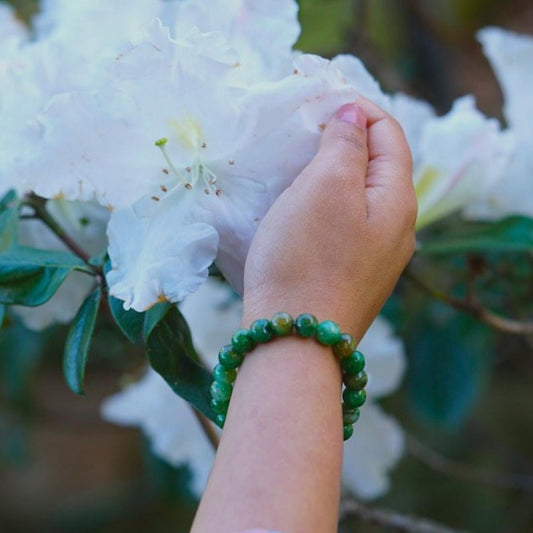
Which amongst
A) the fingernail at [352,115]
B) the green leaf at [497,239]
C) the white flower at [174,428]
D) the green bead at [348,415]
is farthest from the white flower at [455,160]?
the white flower at [174,428]

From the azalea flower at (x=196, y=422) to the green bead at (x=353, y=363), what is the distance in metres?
0.43

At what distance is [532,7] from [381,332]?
7.88ft

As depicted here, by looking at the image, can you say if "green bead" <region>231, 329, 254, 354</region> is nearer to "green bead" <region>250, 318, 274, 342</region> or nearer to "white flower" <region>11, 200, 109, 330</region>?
"green bead" <region>250, 318, 274, 342</region>

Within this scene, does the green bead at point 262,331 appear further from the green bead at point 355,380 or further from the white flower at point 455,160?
the white flower at point 455,160

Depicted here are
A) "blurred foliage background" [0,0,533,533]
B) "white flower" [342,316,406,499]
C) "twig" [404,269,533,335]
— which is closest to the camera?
"twig" [404,269,533,335]

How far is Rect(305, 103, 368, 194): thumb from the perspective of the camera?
0.61 metres

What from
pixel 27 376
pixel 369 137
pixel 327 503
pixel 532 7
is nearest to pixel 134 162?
pixel 369 137

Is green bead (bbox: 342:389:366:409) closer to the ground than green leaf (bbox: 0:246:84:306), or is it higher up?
closer to the ground

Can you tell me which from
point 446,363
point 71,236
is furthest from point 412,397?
point 71,236

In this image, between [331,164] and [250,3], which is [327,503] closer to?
[331,164]

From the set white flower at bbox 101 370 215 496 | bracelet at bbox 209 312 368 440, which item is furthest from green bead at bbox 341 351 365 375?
white flower at bbox 101 370 215 496

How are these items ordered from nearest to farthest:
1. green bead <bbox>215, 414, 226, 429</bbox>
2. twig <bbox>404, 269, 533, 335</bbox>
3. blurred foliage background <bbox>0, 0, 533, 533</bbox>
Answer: green bead <bbox>215, 414, 226, 429</bbox> < twig <bbox>404, 269, 533, 335</bbox> < blurred foliage background <bbox>0, 0, 533, 533</bbox>

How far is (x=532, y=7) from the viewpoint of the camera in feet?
10.1

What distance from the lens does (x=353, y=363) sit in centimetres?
57
